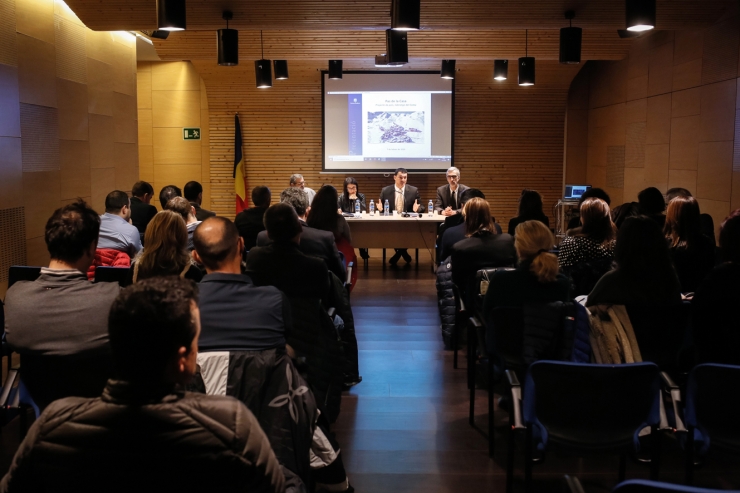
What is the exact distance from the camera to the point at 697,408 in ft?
9.02

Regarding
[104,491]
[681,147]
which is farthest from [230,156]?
[104,491]

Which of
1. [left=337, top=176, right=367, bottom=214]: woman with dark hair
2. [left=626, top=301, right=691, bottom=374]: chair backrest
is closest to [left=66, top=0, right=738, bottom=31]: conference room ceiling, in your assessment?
[left=337, top=176, right=367, bottom=214]: woman with dark hair

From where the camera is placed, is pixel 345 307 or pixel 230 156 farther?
pixel 230 156

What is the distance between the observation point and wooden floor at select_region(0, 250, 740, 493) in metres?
3.40

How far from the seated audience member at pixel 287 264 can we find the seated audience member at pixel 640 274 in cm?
142

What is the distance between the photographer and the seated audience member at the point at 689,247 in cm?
444

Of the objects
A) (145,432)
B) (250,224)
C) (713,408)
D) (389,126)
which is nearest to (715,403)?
(713,408)

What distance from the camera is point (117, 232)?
5051 mm

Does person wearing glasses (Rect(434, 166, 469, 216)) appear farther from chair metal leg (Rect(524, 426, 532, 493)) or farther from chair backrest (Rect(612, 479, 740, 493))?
chair backrest (Rect(612, 479, 740, 493))

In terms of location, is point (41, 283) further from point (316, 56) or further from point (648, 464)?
point (316, 56)

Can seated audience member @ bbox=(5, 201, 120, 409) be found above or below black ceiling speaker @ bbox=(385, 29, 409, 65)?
below

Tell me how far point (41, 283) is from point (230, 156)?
1000cm

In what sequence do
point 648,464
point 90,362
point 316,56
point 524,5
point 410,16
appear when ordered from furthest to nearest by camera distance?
point 316,56 < point 524,5 < point 410,16 < point 648,464 < point 90,362

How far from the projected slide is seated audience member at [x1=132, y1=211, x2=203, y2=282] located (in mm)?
8367
